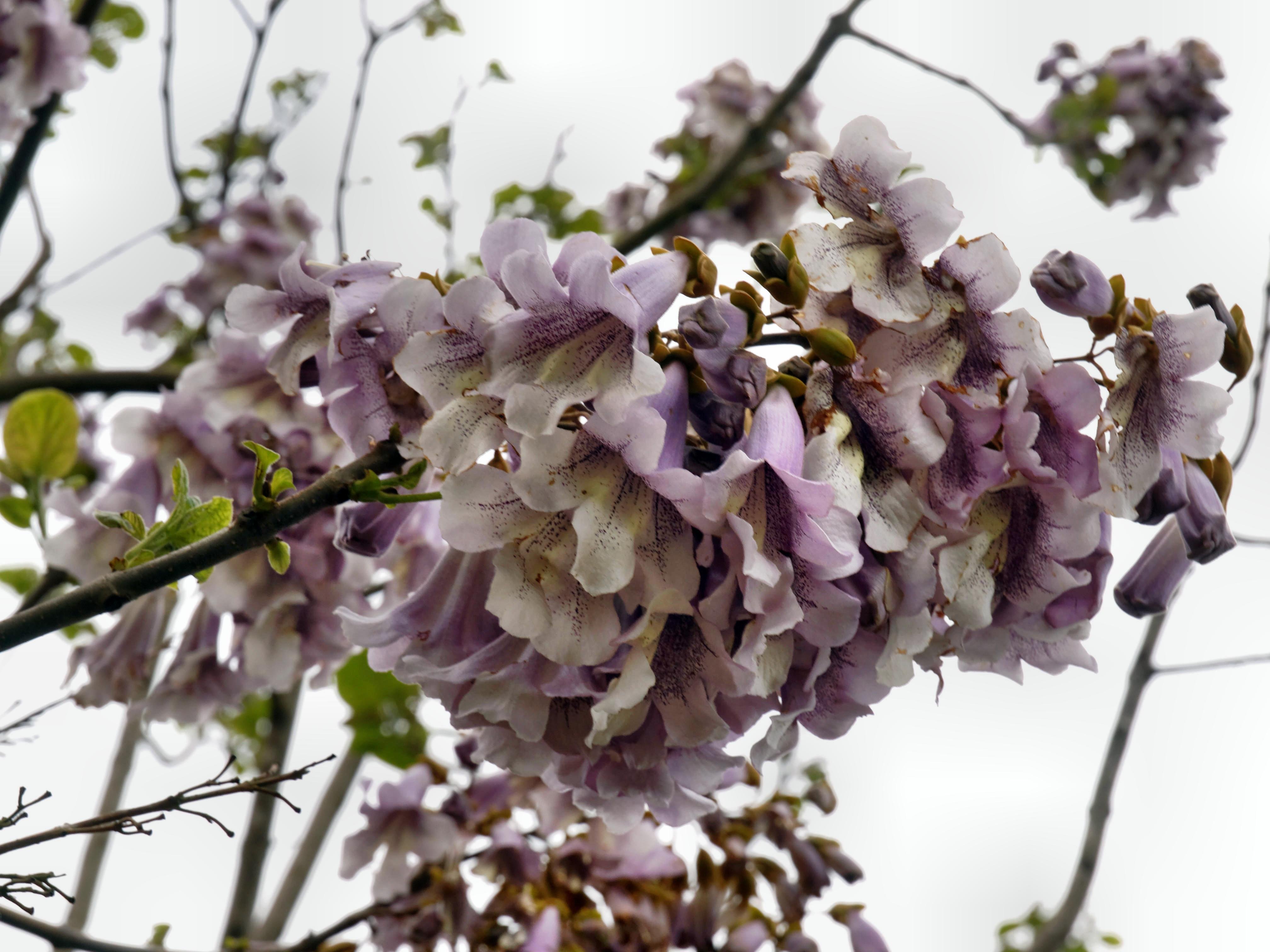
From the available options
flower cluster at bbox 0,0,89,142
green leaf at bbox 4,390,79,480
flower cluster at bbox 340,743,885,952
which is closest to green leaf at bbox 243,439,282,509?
green leaf at bbox 4,390,79,480

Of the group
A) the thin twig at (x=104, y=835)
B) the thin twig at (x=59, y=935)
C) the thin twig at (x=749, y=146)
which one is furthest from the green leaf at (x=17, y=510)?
the thin twig at (x=749, y=146)

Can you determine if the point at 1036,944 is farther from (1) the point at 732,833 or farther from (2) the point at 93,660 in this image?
(2) the point at 93,660

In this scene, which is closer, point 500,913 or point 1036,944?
point 500,913

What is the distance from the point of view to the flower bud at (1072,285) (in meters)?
0.62

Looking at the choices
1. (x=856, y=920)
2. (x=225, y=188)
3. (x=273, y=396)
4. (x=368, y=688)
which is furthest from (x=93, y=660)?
(x=225, y=188)

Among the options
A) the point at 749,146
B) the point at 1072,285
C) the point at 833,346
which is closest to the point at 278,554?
the point at 833,346

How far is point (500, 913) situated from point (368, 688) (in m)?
0.45

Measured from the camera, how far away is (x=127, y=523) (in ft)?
1.97

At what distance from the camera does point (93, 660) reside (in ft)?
4.00

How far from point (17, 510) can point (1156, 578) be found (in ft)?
2.81

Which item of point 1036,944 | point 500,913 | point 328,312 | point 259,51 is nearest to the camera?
point 328,312

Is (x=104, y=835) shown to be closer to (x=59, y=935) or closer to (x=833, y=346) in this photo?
(x=59, y=935)

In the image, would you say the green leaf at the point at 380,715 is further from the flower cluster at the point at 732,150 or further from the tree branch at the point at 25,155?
the flower cluster at the point at 732,150

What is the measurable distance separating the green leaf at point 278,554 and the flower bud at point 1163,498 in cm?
48
